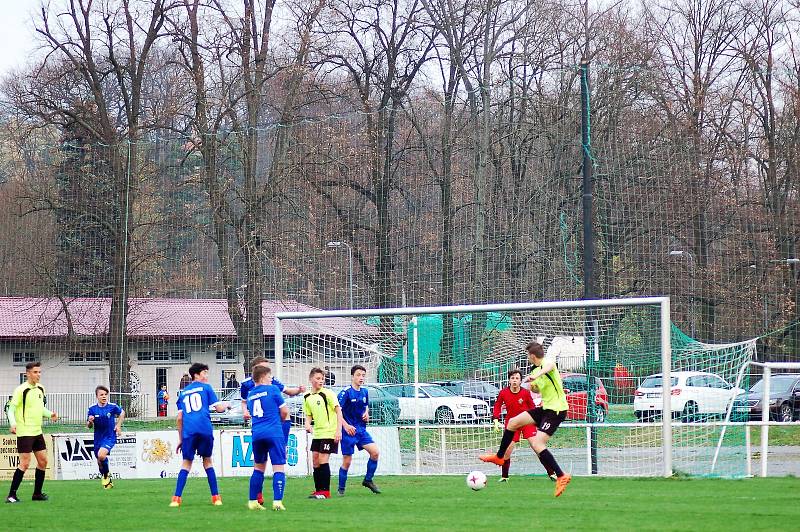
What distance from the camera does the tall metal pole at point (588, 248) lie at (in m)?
19.6

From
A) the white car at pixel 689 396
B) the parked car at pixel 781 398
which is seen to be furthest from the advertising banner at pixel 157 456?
the parked car at pixel 781 398

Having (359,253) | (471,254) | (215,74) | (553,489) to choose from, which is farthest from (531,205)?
(215,74)

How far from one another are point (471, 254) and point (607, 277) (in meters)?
2.90

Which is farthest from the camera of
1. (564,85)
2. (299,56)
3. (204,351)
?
(299,56)

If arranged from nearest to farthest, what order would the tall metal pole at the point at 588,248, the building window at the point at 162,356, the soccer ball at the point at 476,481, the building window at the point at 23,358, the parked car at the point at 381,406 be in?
1. the soccer ball at the point at 476,481
2. the tall metal pole at the point at 588,248
3. the parked car at the point at 381,406
4. the building window at the point at 162,356
5. the building window at the point at 23,358

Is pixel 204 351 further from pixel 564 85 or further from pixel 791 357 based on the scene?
pixel 791 357

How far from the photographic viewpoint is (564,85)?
22.3 metres

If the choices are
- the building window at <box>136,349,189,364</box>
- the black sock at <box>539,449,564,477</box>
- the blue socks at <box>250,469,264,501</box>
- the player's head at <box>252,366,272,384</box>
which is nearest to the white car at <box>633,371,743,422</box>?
the black sock at <box>539,449,564,477</box>

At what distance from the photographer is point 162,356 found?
26.2 metres

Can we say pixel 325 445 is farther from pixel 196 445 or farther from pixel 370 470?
pixel 196 445

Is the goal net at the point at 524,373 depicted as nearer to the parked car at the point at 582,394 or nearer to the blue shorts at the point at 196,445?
the parked car at the point at 582,394

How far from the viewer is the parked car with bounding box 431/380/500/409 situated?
20.4 m

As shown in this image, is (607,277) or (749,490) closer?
(749,490)

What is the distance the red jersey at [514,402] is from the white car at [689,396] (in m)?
2.50
